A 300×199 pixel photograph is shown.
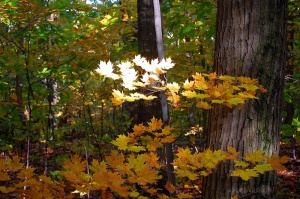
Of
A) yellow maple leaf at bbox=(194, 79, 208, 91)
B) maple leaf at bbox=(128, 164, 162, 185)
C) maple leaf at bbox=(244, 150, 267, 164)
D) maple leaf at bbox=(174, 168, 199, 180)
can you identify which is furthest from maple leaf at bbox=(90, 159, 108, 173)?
maple leaf at bbox=(244, 150, 267, 164)

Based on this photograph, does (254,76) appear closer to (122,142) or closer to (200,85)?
(200,85)

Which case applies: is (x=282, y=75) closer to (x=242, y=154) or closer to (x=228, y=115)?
(x=228, y=115)

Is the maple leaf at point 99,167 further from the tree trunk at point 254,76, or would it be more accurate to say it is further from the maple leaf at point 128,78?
the tree trunk at point 254,76

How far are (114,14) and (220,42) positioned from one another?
3007mm

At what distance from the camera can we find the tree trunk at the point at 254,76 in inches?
84.0

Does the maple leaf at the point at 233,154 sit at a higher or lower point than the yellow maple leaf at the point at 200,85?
lower

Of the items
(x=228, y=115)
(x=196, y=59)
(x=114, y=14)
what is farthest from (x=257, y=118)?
(x=196, y=59)

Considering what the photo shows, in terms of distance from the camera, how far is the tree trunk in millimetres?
2133

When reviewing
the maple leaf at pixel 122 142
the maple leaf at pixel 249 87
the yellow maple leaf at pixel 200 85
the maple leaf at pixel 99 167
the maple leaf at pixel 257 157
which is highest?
the yellow maple leaf at pixel 200 85

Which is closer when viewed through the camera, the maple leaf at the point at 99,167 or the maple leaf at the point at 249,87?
the maple leaf at the point at 99,167

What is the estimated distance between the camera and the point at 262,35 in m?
2.13

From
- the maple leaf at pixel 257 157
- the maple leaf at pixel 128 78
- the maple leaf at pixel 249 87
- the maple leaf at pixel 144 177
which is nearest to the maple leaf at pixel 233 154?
the maple leaf at pixel 257 157

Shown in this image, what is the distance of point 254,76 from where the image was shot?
215 cm

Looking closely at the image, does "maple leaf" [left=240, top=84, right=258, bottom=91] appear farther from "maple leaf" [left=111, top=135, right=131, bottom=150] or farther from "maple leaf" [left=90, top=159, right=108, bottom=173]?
"maple leaf" [left=90, top=159, right=108, bottom=173]
